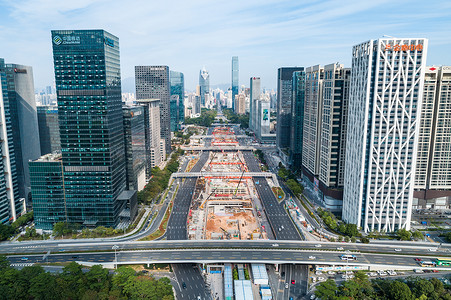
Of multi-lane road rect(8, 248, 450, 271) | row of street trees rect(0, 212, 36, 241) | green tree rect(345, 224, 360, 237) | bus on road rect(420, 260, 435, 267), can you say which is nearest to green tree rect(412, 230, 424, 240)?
multi-lane road rect(8, 248, 450, 271)

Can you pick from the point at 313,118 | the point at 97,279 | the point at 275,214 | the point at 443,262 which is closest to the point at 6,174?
the point at 97,279

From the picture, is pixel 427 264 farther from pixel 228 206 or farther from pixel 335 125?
pixel 228 206

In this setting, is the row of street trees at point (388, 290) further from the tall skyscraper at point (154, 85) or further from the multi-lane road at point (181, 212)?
the tall skyscraper at point (154, 85)

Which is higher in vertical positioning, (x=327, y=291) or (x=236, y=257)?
(x=236, y=257)

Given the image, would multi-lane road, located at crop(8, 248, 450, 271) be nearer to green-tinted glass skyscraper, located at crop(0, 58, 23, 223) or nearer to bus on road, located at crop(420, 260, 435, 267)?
bus on road, located at crop(420, 260, 435, 267)

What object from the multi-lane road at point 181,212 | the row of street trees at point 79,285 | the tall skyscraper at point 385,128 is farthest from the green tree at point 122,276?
the tall skyscraper at point 385,128

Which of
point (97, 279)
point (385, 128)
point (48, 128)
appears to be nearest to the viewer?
point (97, 279)
